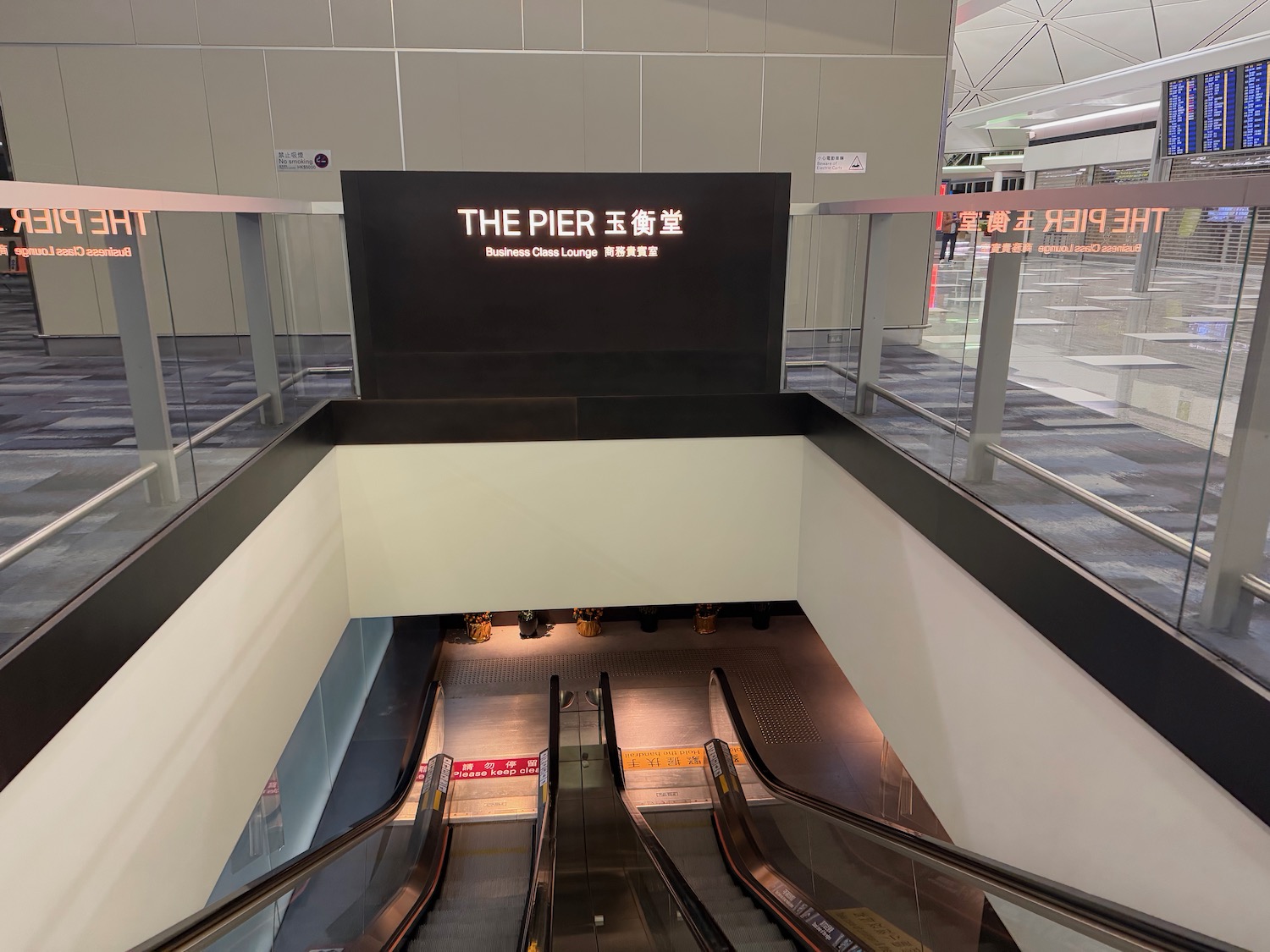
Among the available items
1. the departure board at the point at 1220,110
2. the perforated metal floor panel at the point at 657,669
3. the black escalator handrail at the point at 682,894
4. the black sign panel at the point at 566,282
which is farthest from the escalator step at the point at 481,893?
the departure board at the point at 1220,110

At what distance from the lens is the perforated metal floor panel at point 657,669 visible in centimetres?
989

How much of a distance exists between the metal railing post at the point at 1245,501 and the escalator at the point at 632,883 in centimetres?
80

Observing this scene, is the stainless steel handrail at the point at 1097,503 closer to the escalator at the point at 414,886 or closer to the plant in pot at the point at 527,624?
the escalator at the point at 414,886

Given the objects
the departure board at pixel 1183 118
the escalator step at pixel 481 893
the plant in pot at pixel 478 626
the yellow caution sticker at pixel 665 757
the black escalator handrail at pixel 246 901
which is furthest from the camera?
the departure board at pixel 1183 118

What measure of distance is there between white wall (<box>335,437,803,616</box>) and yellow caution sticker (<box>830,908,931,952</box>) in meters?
2.07

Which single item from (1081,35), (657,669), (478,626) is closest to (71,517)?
(657,669)

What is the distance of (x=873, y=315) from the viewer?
4.70 m

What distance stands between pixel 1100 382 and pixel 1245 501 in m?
1.21

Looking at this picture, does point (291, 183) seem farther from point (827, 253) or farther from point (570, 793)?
point (570, 793)

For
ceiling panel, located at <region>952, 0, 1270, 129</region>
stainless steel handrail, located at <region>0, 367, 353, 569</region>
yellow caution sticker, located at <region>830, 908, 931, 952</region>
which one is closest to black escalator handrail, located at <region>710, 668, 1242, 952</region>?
yellow caution sticker, located at <region>830, 908, 931, 952</region>

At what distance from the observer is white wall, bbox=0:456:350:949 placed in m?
2.33

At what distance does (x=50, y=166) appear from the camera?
7645 mm

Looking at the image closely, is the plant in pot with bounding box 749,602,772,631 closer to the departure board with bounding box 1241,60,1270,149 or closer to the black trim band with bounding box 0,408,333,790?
the black trim band with bounding box 0,408,333,790

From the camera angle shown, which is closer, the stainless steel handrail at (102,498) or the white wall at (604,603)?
the white wall at (604,603)
